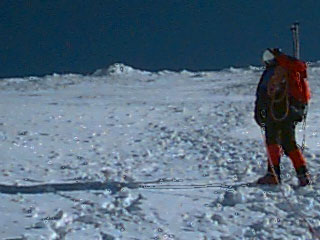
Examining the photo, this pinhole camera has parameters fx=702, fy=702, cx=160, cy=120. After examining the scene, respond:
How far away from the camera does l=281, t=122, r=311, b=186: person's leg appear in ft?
21.8

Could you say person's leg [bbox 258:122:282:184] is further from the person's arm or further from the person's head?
the person's head

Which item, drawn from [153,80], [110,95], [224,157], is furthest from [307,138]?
[153,80]

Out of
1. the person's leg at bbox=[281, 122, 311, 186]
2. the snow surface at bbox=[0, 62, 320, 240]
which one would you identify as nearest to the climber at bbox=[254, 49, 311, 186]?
the person's leg at bbox=[281, 122, 311, 186]

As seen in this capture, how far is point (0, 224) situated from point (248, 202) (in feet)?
6.91

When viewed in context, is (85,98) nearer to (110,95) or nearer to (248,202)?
(110,95)

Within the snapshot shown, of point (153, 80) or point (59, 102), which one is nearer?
point (59, 102)

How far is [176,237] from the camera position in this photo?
205 inches

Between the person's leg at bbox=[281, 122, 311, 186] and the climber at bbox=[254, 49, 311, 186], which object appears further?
the person's leg at bbox=[281, 122, 311, 186]

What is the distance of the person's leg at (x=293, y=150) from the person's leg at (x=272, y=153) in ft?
0.22

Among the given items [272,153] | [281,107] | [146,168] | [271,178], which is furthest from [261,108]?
[146,168]

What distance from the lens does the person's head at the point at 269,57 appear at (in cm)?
657

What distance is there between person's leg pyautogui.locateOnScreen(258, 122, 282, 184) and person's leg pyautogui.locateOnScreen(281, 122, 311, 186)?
7cm

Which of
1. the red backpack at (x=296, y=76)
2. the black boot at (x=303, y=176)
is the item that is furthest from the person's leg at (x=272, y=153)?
the red backpack at (x=296, y=76)

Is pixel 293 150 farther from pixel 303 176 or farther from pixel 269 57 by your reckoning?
pixel 269 57
